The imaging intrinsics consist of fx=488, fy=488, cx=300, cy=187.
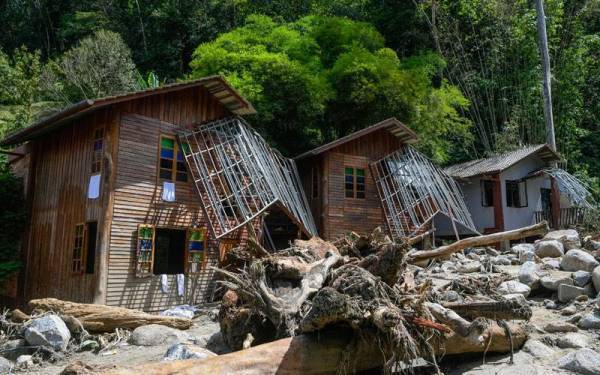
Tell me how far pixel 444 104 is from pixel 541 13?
645 cm

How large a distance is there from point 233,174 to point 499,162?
13518 mm

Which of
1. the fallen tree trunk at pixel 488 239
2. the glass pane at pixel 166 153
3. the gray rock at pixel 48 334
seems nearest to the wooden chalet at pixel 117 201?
the glass pane at pixel 166 153

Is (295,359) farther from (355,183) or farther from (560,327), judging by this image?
(355,183)

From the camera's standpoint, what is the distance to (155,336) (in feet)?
32.8

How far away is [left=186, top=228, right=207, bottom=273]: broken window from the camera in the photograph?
1482cm

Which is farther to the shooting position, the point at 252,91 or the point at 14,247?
the point at 252,91

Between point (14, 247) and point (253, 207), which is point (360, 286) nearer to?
point (253, 207)

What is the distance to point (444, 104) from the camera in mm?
25172

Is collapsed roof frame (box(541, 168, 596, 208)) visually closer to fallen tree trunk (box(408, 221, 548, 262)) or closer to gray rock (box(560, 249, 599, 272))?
gray rock (box(560, 249, 599, 272))

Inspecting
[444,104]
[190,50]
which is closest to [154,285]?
[444,104]

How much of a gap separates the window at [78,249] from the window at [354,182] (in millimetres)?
10082

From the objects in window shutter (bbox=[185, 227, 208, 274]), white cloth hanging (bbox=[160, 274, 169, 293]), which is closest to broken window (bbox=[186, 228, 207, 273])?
window shutter (bbox=[185, 227, 208, 274])

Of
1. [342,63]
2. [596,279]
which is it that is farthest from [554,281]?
[342,63]

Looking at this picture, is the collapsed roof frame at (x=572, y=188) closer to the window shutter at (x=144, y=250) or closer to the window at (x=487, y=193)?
the window at (x=487, y=193)
